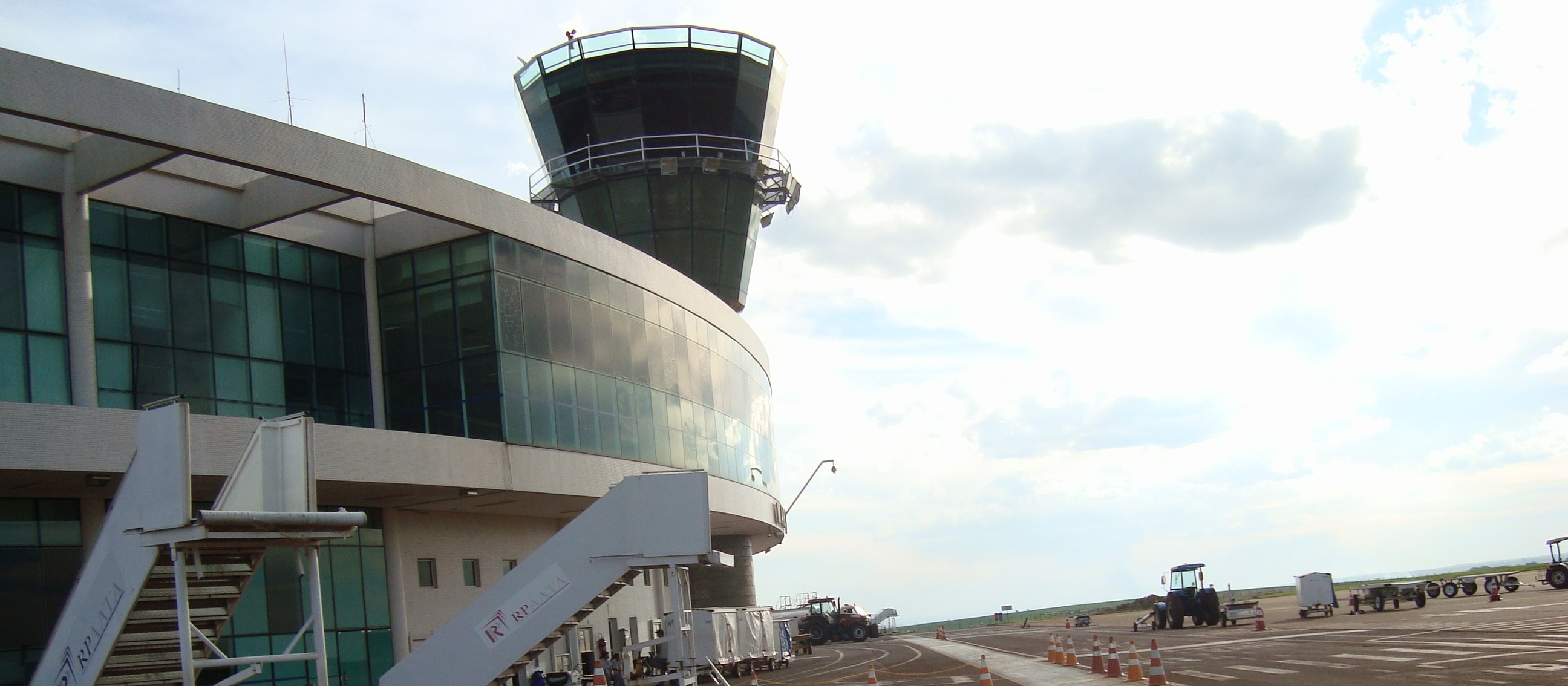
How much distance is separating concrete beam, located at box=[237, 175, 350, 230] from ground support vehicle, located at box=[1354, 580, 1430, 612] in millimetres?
36356

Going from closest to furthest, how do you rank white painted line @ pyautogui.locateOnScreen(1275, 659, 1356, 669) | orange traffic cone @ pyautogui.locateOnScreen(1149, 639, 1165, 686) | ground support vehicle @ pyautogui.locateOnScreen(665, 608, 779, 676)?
orange traffic cone @ pyautogui.locateOnScreen(1149, 639, 1165, 686) → white painted line @ pyautogui.locateOnScreen(1275, 659, 1356, 669) → ground support vehicle @ pyautogui.locateOnScreen(665, 608, 779, 676)

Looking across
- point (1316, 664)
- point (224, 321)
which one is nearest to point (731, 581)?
point (224, 321)

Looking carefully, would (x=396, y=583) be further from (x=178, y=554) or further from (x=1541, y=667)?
(x=1541, y=667)

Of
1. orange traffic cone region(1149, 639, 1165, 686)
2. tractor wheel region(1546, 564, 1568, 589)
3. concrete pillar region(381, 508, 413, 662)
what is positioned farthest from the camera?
tractor wheel region(1546, 564, 1568, 589)

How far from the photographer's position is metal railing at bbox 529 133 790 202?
48844 millimetres

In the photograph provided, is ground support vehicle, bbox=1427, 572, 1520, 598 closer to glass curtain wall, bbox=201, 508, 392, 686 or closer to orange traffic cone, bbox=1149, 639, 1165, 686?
orange traffic cone, bbox=1149, 639, 1165, 686

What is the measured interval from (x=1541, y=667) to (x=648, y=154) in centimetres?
3719

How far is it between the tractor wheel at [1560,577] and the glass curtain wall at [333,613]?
1654 inches

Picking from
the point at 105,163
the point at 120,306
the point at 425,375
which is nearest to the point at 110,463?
the point at 120,306

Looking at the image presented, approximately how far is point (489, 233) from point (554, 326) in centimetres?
293

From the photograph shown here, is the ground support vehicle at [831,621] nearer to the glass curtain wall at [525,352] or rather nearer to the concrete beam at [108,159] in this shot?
the glass curtain wall at [525,352]

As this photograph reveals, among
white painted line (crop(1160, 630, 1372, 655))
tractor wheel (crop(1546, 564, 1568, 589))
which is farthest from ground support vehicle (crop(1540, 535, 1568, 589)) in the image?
white painted line (crop(1160, 630, 1372, 655))

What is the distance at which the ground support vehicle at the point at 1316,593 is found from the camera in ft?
143

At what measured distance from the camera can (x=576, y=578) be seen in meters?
18.9
